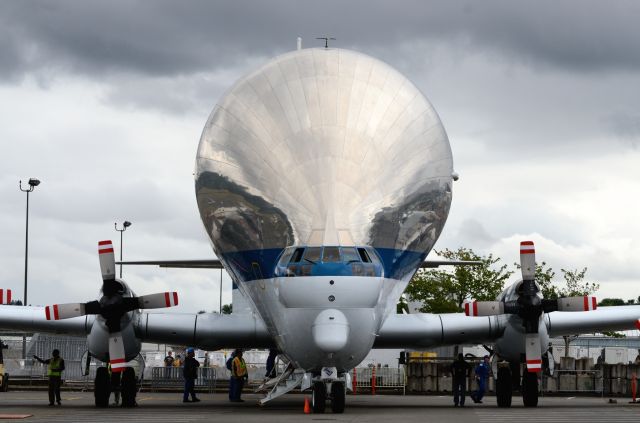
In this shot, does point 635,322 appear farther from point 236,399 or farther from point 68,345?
→ point 68,345

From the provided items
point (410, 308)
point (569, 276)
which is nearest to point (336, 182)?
point (410, 308)

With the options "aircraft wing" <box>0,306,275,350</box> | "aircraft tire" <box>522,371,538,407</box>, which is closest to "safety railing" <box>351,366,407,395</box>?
"aircraft wing" <box>0,306,275,350</box>

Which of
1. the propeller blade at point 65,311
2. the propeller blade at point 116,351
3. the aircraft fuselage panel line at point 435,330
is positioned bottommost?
the propeller blade at point 116,351

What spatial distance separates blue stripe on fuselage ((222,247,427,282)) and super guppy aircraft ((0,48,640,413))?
0.04 metres

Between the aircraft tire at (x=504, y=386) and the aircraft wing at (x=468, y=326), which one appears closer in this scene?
the aircraft wing at (x=468, y=326)

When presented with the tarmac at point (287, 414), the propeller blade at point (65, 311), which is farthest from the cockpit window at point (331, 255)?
the propeller blade at point (65, 311)

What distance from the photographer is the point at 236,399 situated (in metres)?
27.7

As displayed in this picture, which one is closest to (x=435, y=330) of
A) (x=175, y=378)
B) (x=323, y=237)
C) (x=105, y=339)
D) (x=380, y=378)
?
(x=323, y=237)

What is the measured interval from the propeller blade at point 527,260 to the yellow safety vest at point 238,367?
312 inches

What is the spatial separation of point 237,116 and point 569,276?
48826mm

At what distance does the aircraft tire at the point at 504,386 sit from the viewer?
24.9 metres

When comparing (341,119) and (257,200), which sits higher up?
(341,119)

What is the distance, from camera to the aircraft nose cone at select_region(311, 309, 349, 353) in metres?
18.8

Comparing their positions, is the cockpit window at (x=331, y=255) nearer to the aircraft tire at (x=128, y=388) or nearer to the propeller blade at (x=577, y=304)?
the propeller blade at (x=577, y=304)
